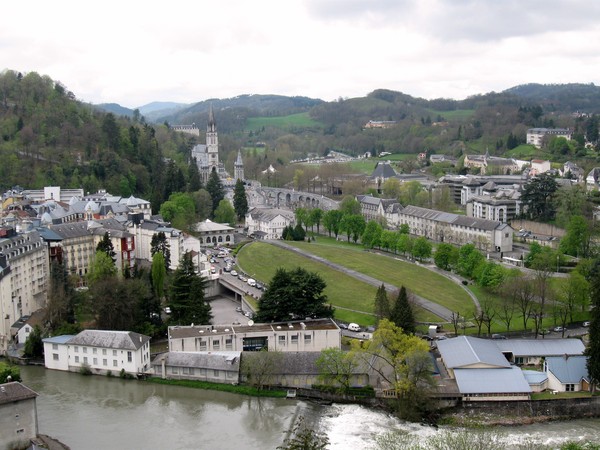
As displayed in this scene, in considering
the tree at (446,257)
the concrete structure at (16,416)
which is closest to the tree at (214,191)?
the tree at (446,257)

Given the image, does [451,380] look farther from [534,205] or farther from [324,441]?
[534,205]

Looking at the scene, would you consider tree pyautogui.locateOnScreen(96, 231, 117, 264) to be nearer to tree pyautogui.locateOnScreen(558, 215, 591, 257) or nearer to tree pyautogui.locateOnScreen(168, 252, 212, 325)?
tree pyautogui.locateOnScreen(168, 252, 212, 325)

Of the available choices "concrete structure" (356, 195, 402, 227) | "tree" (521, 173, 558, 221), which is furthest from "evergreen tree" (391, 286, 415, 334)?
"concrete structure" (356, 195, 402, 227)

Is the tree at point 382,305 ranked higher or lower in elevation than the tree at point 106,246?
lower

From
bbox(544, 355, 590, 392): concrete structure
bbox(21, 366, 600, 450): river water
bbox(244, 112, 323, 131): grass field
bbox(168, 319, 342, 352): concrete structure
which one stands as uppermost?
bbox(244, 112, 323, 131): grass field

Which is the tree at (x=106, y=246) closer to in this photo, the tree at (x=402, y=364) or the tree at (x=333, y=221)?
the tree at (x=402, y=364)
